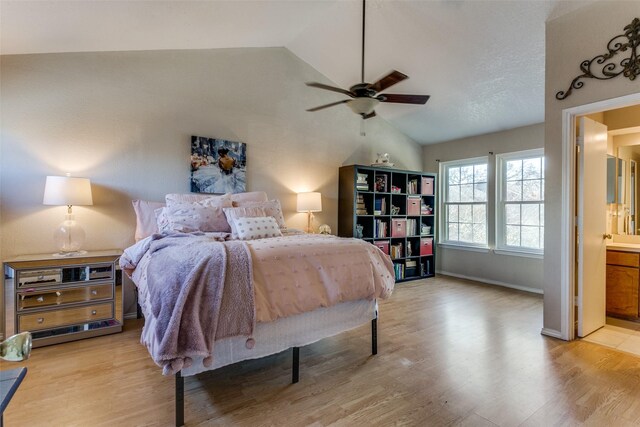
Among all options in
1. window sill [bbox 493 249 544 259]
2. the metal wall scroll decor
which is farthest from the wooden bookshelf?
the metal wall scroll decor

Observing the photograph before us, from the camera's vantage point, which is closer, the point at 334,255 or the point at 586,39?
the point at 334,255

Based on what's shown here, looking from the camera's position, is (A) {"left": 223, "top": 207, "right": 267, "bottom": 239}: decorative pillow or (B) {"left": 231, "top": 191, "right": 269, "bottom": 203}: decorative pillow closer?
(A) {"left": 223, "top": 207, "right": 267, "bottom": 239}: decorative pillow

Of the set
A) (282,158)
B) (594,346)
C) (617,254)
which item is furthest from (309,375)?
(617,254)

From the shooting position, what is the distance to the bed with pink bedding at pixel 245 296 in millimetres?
1596

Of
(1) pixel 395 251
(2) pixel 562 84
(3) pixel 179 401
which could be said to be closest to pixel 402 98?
(2) pixel 562 84

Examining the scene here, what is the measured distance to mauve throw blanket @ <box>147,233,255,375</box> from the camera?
156 cm

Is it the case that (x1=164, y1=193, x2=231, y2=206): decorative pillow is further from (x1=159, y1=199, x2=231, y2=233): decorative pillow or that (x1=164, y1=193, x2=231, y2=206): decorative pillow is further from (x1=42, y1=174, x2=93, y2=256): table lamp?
(x1=42, y1=174, x2=93, y2=256): table lamp

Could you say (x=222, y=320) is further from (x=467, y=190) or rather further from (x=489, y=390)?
(x=467, y=190)

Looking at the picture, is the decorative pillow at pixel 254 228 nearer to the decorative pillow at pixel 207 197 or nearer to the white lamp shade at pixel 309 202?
the decorative pillow at pixel 207 197

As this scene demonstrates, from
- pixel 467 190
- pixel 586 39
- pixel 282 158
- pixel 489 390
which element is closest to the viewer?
pixel 489 390

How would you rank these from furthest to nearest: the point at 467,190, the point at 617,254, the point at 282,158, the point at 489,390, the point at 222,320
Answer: the point at 467,190
the point at 282,158
the point at 617,254
the point at 489,390
the point at 222,320

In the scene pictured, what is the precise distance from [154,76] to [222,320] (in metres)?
3.01

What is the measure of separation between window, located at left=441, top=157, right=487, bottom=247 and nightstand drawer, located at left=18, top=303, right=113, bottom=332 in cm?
524

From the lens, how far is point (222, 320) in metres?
1.70
